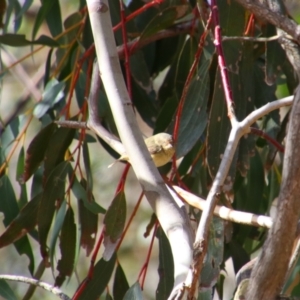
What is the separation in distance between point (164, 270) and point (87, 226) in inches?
16.0

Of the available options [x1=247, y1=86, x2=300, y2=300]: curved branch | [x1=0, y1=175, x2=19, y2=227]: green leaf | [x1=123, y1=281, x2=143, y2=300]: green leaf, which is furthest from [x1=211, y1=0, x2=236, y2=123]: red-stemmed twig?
[x1=0, y1=175, x2=19, y2=227]: green leaf

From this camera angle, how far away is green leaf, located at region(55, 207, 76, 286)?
194 cm

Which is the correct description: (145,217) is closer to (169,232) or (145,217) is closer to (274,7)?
(274,7)

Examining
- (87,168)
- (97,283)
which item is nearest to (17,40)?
(87,168)

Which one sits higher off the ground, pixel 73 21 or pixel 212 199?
pixel 73 21

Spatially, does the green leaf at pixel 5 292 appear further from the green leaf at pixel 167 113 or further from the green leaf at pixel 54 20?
the green leaf at pixel 54 20

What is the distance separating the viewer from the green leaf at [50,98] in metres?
2.11

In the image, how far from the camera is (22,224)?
193 cm

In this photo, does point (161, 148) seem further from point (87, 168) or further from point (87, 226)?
point (87, 226)

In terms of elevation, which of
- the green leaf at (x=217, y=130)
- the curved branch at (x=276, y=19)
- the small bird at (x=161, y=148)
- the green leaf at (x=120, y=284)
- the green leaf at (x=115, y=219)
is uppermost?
the curved branch at (x=276, y=19)

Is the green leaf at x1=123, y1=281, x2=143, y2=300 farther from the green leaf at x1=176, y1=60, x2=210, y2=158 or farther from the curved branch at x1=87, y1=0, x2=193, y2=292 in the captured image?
the curved branch at x1=87, y1=0, x2=193, y2=292

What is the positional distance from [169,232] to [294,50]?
0.55 meters

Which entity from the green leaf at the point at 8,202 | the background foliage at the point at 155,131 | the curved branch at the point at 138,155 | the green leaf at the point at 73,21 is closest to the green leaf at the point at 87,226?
the background foliage at the point at 155,131

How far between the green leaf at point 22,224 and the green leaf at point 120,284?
289 mm
